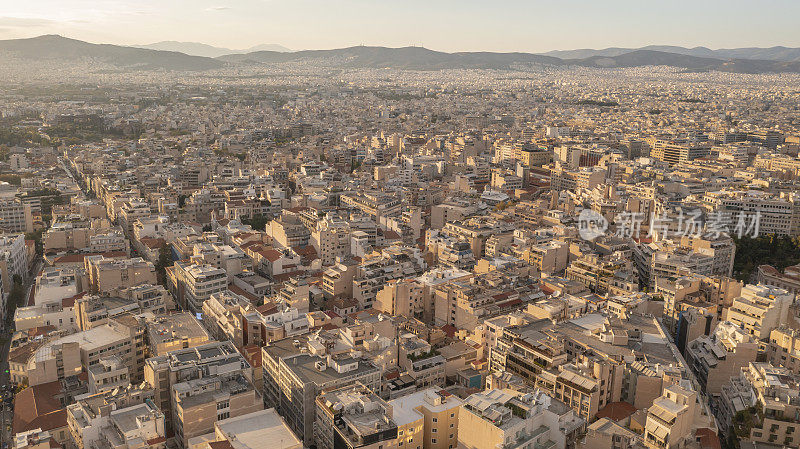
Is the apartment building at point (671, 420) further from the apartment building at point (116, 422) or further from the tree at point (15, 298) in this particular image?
the tree at point (15, 298)

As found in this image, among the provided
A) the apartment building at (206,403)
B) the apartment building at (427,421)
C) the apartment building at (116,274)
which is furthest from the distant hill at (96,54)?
the apartment building at (427,421)

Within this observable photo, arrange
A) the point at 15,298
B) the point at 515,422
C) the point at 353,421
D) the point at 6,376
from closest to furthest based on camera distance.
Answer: the point at 515,422, the point at 353,421, the point at 6,376, the point at 15,298

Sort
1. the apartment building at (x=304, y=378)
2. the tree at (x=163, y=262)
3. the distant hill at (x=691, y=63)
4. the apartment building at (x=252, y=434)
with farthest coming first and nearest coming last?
1. the distant hill at (x=691, y=63)
2. the tree at (x=163, y=262)
3. the apartment building at (x=304, y=378)
4. the apartment building at (x=252, y=434)

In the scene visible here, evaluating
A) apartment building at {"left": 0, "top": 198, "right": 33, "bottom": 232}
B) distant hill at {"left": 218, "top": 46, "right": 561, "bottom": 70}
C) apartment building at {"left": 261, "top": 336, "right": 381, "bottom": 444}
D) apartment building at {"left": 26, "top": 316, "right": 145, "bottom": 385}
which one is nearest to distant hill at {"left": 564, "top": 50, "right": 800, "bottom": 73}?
distant hill at {"left": 218, "top": 46, "right": 561, "bottom": 70}

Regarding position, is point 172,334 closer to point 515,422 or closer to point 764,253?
point 515,422

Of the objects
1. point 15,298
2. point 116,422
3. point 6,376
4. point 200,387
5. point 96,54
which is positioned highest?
point 96,54

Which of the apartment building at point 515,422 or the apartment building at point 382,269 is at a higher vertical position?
the apartment building at point 515,422

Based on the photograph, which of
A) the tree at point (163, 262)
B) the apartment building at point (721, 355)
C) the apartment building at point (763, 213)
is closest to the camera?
the apartment building at point (721, 355)

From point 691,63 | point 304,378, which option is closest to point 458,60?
point 691,63
